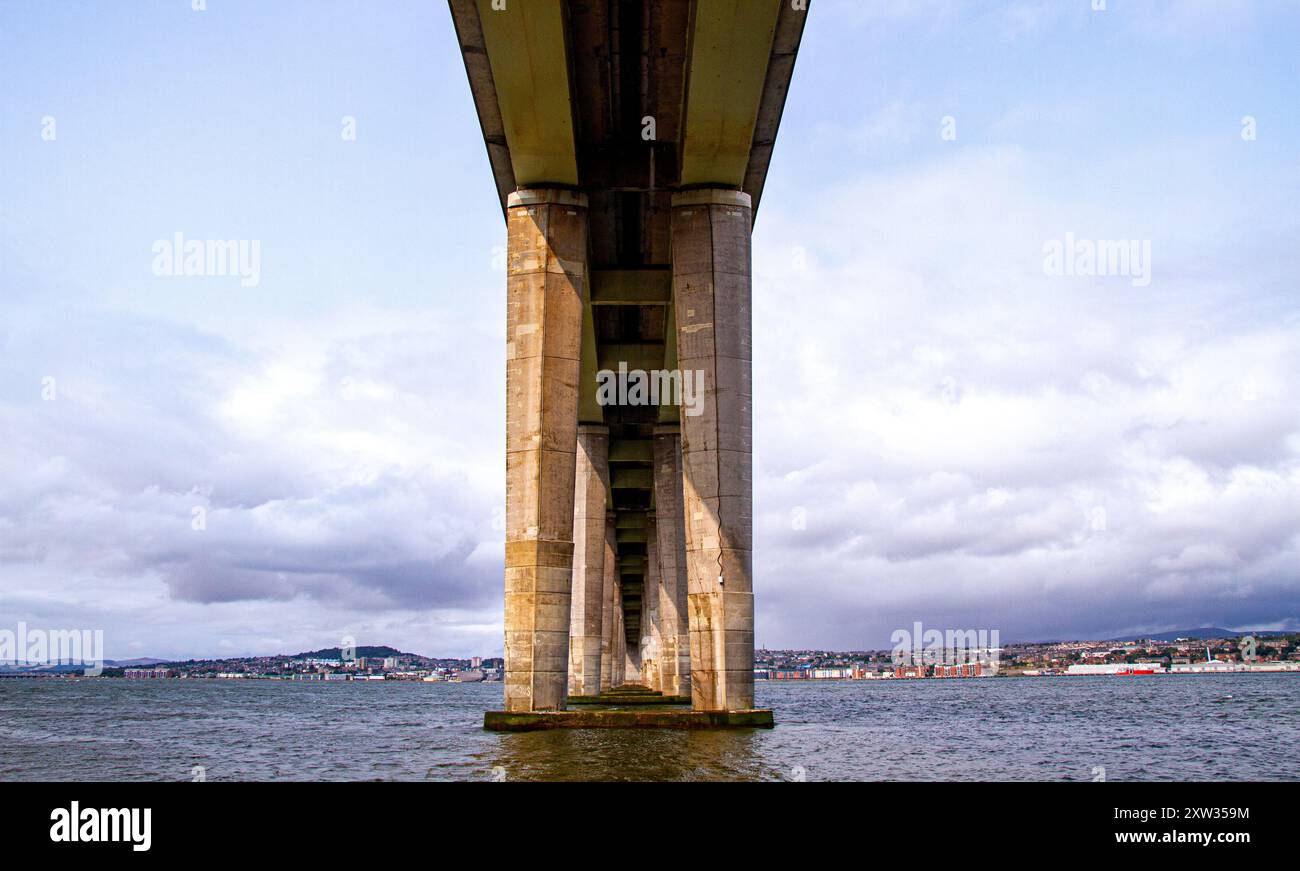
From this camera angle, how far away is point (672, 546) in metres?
51.2

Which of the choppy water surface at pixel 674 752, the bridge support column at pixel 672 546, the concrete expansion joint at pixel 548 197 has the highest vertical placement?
the concrete expansion joint at pixel 548 197

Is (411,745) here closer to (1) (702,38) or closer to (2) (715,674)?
(2) (715,674)

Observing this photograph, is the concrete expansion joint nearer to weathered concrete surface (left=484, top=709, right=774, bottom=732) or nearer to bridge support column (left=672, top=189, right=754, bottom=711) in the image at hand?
Result: bridge support column (left=672, top=189, right=754, bottom=711)

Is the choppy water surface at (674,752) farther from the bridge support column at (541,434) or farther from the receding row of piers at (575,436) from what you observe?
the bridge support column at (541,434)

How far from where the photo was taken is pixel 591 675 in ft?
174

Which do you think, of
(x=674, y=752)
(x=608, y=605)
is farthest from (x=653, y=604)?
(x=674, y=752)

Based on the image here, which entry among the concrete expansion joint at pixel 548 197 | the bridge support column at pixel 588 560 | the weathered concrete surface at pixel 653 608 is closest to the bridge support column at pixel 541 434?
the concrete expansion joint at pixel 548 197

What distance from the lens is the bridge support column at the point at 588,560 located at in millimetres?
50156

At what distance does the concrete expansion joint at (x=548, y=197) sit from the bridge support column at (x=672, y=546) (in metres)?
23.5

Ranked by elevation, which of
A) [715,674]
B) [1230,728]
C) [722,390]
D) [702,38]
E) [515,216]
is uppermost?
[702,38]

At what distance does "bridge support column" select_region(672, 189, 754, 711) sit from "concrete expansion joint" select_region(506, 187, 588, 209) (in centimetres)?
250

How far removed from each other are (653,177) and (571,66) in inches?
183
